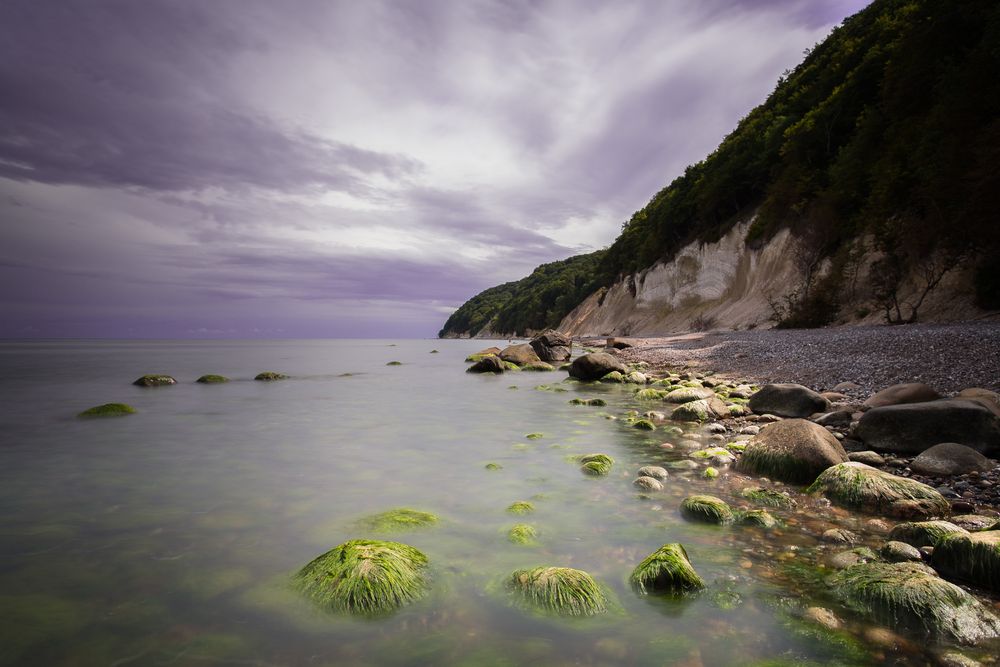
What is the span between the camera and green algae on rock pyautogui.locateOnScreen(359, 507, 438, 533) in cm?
559

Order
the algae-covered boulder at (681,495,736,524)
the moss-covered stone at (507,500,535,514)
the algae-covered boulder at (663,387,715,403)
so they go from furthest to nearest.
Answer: the algae-covered boulder at (663,387,715,403), the moss-covered stone at (507,500,535,514), the algae-covered boulder at (681,495,736,524)

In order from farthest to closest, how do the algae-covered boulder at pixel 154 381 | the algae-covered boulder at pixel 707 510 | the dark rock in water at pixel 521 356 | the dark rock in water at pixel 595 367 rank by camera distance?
1. the dark rock in water at pixel 521 356
2. the algae-covered boulder at pixel 154 381
3. the dark rock in water at pixel 595 367
4. the algae-covered boulder at pixel 707 510

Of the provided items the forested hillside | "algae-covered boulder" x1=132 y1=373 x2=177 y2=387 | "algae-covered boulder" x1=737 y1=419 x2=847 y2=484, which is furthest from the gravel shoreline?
"algae-covered boulder" x1=132 y1=373 x2=177 y2=387

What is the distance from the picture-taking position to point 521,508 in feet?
19.7

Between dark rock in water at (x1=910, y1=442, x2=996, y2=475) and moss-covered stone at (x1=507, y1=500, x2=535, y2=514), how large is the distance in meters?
5.23

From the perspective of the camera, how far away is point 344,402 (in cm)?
1739

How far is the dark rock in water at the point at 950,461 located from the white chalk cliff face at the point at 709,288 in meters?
30.2

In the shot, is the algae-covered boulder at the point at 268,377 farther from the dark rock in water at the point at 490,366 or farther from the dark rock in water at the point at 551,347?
the dark rock in water at the point at 551,347

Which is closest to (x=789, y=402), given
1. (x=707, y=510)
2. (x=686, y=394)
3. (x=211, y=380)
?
(x=686, y=394)

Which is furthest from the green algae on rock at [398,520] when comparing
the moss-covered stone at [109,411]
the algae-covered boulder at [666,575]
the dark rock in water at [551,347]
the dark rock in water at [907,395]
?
the dark rock in water at [551,347]

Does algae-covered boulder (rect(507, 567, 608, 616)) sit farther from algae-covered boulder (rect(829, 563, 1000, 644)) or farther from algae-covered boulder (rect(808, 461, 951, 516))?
algae-covered boulder (rect(808, 461, 951, 516))

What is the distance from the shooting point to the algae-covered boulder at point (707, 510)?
540 cm

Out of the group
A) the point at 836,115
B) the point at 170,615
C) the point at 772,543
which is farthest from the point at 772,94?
the point at 170,615

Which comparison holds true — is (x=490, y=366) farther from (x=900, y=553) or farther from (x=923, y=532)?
(x=900, y=553)
